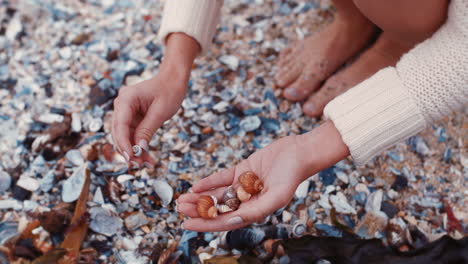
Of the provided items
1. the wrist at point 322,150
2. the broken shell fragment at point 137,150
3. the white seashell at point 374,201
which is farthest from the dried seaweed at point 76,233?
the white seashell at point 374,201

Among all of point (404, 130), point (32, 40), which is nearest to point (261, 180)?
point (404, 130)

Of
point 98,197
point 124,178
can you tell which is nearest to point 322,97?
point 124,178

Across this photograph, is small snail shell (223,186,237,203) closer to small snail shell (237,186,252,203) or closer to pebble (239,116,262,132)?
small snail shell (237,186,252,203)

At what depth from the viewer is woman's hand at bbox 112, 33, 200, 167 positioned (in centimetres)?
120

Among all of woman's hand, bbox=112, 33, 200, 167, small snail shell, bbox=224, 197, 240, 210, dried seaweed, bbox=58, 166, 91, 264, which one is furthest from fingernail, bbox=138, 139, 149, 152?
dried seaweed, bbox=58, 166, 91, 264

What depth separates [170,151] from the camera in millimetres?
1641

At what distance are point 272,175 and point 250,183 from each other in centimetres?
7

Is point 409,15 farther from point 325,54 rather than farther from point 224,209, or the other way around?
point 224,209

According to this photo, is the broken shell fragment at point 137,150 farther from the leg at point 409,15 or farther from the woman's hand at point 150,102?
the leg at point 409,15

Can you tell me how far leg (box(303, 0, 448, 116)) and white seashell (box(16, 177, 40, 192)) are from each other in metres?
1.08

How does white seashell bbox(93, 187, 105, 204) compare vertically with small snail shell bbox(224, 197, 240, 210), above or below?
above

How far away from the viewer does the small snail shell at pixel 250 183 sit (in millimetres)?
1186

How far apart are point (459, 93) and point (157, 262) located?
104cm

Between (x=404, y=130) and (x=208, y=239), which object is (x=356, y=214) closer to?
(x=404, y=130)
